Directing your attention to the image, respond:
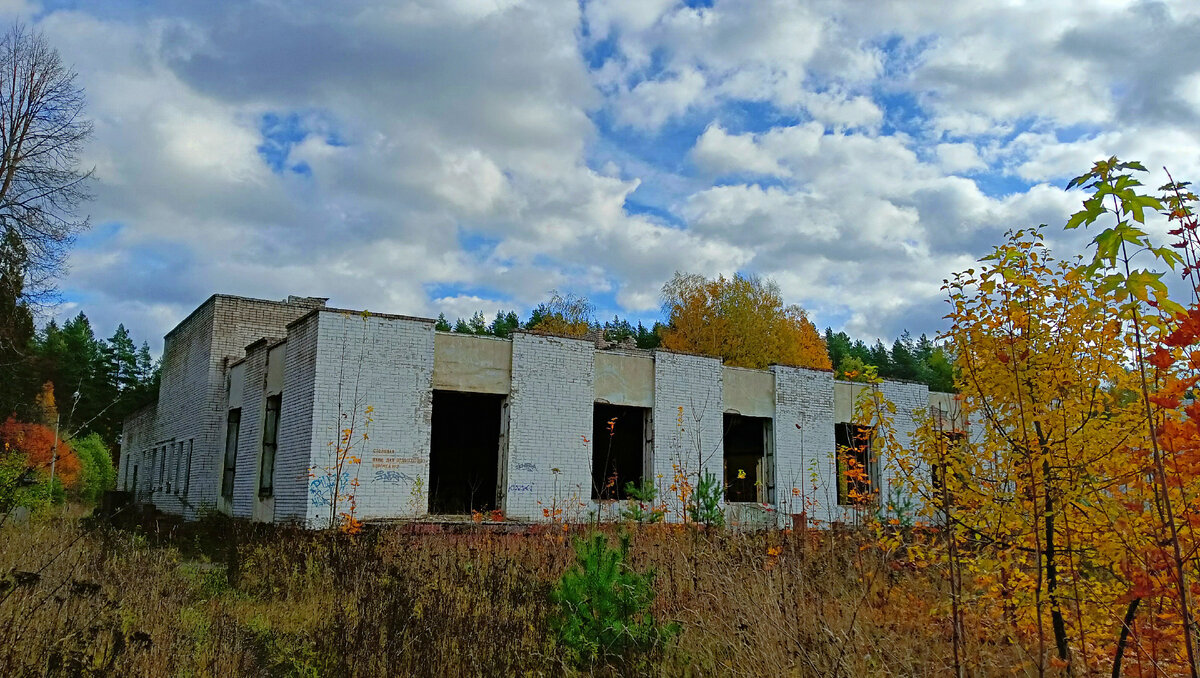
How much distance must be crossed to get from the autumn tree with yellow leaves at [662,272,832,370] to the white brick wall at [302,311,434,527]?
3072cm

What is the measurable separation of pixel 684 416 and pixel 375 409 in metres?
7.38

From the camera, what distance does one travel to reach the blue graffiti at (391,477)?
15469 millimetres

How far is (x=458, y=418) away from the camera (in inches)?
952

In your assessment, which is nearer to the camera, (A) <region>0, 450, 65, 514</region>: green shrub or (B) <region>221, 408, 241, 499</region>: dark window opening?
(A) <region>0, 450, 65, 514</region>: green shrub

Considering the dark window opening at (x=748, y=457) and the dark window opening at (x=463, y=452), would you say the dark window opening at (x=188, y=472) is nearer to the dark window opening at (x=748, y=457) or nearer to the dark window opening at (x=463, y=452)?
the dark window opening at (x=463, y=452)

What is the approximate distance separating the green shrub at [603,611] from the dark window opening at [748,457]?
15.0 metres

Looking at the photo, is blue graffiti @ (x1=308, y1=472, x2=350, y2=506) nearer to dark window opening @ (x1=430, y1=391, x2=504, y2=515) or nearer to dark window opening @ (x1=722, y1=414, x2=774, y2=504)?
dark window opening @ (x1=430, y1=391, x2=504, y2=515)

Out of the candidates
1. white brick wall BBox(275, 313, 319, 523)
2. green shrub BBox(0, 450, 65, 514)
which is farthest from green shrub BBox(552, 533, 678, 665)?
white brick wall BBox(275, 313, 319, 523)

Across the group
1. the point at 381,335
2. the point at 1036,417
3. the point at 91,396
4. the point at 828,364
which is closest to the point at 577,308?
the point at 828,364

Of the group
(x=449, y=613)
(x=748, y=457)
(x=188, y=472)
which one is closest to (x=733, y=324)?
(x=748, y=457)

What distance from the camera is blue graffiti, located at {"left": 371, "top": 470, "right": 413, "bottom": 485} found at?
15469 mm

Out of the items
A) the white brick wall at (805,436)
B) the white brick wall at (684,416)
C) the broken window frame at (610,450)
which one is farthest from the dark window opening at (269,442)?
the white brick wall at (805,436)

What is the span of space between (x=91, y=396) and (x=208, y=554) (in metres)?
47.6

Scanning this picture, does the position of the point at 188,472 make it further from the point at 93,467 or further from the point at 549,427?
the point at 93,467
